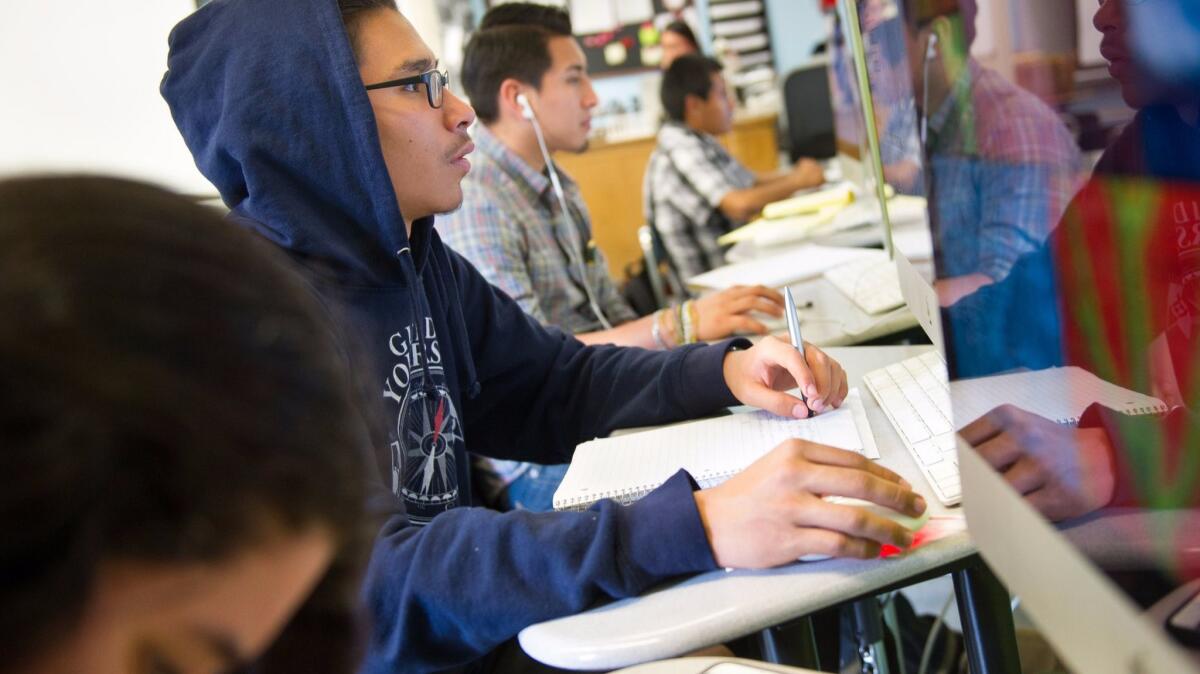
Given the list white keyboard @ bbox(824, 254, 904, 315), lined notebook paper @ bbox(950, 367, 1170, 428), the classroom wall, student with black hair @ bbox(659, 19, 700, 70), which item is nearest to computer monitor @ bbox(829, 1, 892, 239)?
white keyboard @ bbox(824, 254, 904, 315)

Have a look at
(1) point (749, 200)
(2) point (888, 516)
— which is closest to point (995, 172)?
(2) point (888, 516)

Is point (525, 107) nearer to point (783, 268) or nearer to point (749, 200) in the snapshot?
point (783, 268)

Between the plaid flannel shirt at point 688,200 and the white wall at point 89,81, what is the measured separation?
1.36m

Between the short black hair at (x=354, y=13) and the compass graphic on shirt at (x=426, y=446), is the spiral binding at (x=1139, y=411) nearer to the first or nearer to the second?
the compass graphic on shirt at (x=426, y=446)

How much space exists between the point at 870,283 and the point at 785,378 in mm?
608

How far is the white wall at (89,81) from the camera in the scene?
266cm

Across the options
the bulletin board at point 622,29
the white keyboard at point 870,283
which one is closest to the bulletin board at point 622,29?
the bulletin board at point 622,29

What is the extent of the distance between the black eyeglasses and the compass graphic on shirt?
13.3 inches

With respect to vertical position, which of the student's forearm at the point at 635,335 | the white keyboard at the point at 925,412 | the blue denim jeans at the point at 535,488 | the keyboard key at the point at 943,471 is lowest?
the blue denim jeans at the point at 535,488

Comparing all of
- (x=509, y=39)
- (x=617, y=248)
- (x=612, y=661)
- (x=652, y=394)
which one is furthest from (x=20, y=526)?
(x=617, y=248)

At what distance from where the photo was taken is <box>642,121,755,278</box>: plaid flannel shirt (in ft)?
10.4

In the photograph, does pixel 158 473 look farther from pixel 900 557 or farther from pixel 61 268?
pixel 900 557

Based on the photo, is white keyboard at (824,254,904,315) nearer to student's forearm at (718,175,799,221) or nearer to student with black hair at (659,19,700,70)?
student's forearm at (718,175,799,221)

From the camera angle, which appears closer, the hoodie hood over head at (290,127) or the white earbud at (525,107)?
the hoodie hood over head at (290,127)
